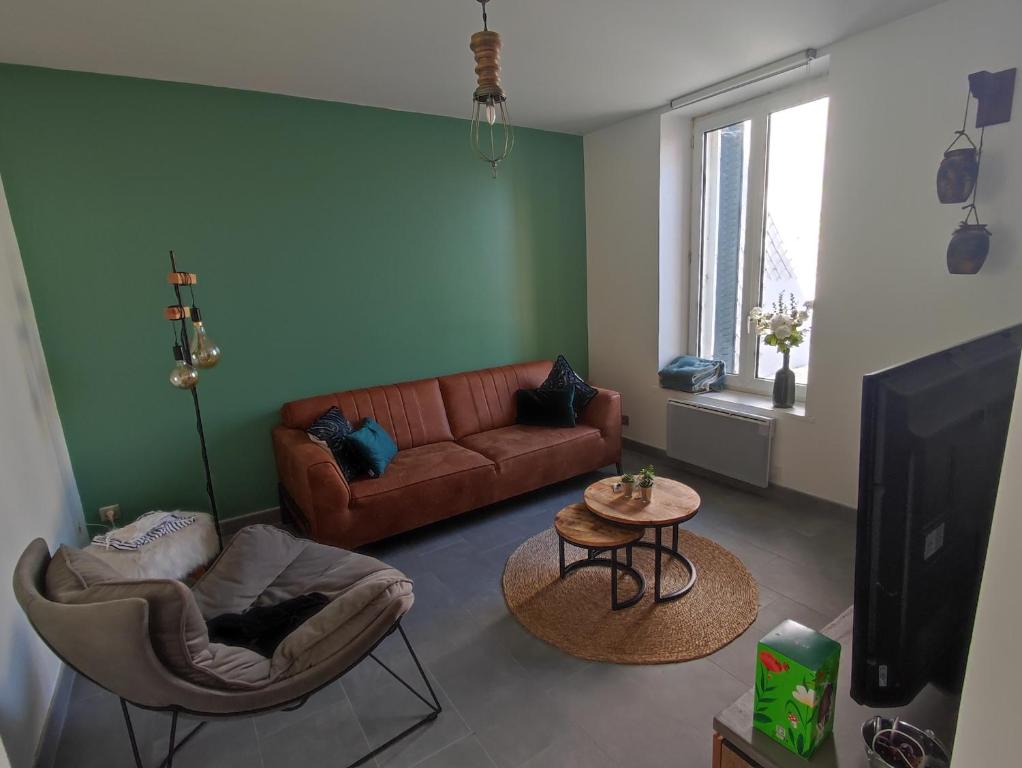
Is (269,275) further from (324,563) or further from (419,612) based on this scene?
(419,612)

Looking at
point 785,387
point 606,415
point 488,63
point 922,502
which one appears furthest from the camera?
point 606,415

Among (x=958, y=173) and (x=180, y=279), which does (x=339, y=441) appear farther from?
(x=958, y=173)

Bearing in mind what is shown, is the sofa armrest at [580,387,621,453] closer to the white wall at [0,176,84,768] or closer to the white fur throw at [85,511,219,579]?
the white fur throw at [85,511,219,579]

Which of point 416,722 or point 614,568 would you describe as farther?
point 614,568

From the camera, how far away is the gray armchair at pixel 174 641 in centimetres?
132

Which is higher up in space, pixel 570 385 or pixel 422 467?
pixel 570 385

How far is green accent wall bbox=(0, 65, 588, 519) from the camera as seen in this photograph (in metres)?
2.71

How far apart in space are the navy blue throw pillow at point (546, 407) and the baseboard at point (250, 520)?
1773 mm

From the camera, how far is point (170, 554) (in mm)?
2490

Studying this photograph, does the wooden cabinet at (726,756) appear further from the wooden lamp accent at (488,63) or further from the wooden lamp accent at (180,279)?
the wooden lamp accent at (180,279)

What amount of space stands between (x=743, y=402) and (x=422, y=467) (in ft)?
7.36

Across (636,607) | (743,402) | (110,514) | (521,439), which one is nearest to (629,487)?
(636,607)

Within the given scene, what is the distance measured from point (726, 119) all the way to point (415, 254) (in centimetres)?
238

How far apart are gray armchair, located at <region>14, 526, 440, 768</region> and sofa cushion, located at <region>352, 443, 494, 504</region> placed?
3.54 ft
